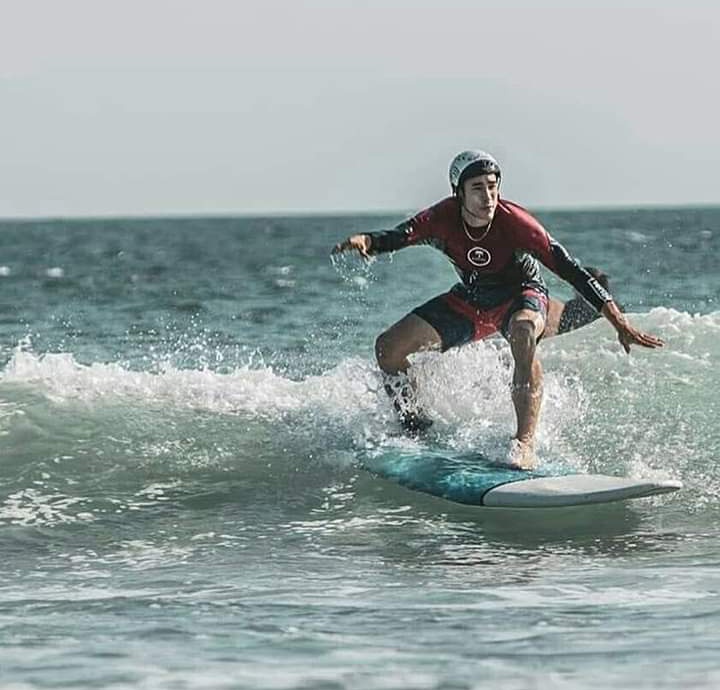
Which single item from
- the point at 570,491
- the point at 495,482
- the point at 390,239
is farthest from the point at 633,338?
the point at 390,239

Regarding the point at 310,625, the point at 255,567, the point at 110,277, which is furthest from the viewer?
the point at 110,277

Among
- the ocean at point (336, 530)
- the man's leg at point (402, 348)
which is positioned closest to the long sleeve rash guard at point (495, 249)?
the man's leg at point (402, 348)

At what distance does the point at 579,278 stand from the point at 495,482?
1.31m

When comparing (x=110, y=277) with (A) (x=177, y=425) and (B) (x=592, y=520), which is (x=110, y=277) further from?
(B) (x=592, y=520)

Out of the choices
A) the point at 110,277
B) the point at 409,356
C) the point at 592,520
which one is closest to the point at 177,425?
the point at 409,356

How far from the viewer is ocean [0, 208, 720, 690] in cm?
625

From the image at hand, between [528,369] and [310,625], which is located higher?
[528,369]

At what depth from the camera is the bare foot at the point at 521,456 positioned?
370 inches

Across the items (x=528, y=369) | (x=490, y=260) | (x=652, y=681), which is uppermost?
(x=490, y=260)

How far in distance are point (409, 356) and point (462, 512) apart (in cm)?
133

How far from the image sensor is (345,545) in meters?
8.69

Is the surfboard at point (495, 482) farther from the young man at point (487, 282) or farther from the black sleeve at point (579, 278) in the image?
the black sleeve at point (579, 278)

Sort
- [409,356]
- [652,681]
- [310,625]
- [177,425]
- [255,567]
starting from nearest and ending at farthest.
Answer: [652,681] < [310,625] < [255,567] < [409,356] < [177,425]

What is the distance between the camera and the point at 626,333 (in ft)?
29.9
